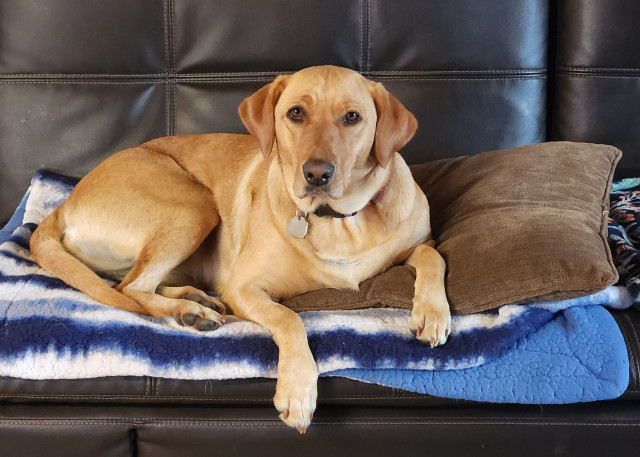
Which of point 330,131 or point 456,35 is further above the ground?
point 456,35

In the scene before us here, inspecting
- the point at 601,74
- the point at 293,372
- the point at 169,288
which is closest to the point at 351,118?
the point at 293,372

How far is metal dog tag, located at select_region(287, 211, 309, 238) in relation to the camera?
6.39 ft

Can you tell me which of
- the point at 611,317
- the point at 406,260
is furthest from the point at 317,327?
the point at 611,317

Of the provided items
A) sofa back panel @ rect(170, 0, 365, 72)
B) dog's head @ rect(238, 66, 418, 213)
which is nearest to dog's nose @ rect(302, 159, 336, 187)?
dog's head @ rect(238, 66, 418, 213)

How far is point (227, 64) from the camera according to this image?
2.71 m

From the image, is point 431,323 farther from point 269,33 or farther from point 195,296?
point 269,33

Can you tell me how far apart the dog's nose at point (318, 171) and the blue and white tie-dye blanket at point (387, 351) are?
0.39 m

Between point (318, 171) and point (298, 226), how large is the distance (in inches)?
12.4

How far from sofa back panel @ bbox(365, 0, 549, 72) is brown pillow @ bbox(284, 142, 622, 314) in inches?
19.9

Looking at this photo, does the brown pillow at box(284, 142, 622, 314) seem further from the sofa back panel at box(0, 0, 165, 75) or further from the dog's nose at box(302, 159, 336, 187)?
the sofa back panel at box(0, 0, 165, 75)

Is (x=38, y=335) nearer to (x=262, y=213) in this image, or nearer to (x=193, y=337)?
(x=193, y=337)

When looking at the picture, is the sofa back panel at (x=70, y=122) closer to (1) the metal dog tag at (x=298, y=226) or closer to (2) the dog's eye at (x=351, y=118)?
(1) the metal dog tag at (x=298, y=226)

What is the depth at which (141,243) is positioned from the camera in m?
2.19

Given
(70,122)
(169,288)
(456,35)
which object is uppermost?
(456,35)
